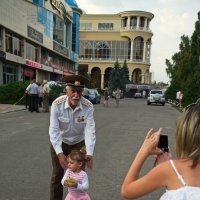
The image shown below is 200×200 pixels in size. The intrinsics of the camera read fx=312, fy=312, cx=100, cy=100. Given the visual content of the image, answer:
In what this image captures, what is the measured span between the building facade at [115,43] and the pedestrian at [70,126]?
80.7 meters

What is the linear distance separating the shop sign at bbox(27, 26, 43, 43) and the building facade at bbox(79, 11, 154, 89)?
40206 millimetres

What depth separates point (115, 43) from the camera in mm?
87750

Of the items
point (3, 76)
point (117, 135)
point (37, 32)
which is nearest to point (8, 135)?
point (117, 135)

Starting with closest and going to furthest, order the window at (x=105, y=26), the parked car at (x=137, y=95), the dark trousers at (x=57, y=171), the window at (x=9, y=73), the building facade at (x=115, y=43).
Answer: the dark trousers at (x=57, y=171) < the window at (x=9, y=73) < the parked car at (x=137, y=95) < the building facade at (x=115, y=43) < the window at (x=105, y=26)

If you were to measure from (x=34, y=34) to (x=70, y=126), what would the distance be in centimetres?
4006

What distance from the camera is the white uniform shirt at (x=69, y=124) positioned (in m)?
3.79

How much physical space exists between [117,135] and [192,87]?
45.6ft

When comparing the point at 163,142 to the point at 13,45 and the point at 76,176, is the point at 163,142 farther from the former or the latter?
the point at 13,45

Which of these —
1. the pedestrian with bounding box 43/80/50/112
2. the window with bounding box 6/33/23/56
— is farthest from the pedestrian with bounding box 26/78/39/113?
the window with bounding box 6/33/23/56

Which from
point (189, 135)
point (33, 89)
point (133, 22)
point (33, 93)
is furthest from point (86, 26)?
point (189, 135)

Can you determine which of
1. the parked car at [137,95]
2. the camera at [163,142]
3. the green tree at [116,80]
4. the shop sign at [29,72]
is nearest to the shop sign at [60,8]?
the shop sign at [29,72]

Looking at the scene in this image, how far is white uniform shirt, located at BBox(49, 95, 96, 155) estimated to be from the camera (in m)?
3.79

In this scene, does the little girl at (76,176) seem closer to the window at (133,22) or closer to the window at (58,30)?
the window at (58,30)

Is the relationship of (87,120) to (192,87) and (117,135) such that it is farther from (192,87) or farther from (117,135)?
(192,87)
